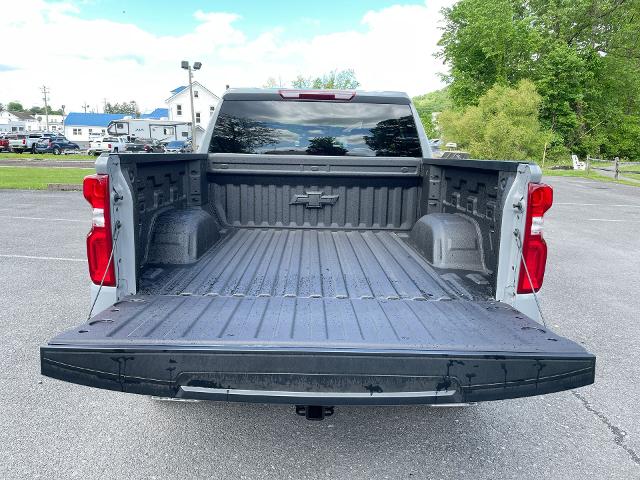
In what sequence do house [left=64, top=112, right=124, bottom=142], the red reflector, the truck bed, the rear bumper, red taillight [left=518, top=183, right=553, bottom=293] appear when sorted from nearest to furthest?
the rear bumper
the truck bed
the red reflector
red taillight [left=518, top=183, right=553, bottom=293]
house [left=64, top=112, right=124, bottom=142]

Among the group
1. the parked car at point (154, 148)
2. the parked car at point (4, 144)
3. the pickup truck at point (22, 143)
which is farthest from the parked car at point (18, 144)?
the parked car at point (154, 148)

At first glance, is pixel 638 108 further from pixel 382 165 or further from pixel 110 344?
pixel 110 344

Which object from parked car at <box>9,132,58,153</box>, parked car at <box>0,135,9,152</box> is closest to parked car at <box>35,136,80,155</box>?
parked car at <box>9,132,58,153</box>

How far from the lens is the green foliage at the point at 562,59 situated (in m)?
44.4

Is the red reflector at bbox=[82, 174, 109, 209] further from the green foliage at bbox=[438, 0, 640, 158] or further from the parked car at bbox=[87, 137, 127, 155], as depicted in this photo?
the green foliage at bbox=[438, 0, 640, 158]

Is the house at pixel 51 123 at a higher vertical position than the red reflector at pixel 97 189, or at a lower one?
higher

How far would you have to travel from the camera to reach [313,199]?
4582mm

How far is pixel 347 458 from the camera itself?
2830 mm

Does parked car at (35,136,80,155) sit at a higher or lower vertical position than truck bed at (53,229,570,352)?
higher

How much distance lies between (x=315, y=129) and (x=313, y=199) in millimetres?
659

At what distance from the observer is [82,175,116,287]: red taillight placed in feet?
8.21

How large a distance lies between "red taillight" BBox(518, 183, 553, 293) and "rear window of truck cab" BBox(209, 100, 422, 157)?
2016 mm

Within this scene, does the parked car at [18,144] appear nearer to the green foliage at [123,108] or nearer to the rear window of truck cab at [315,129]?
the rear window of truck cab at [315,129]

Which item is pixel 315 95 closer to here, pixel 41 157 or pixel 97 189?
pixel 97 189
